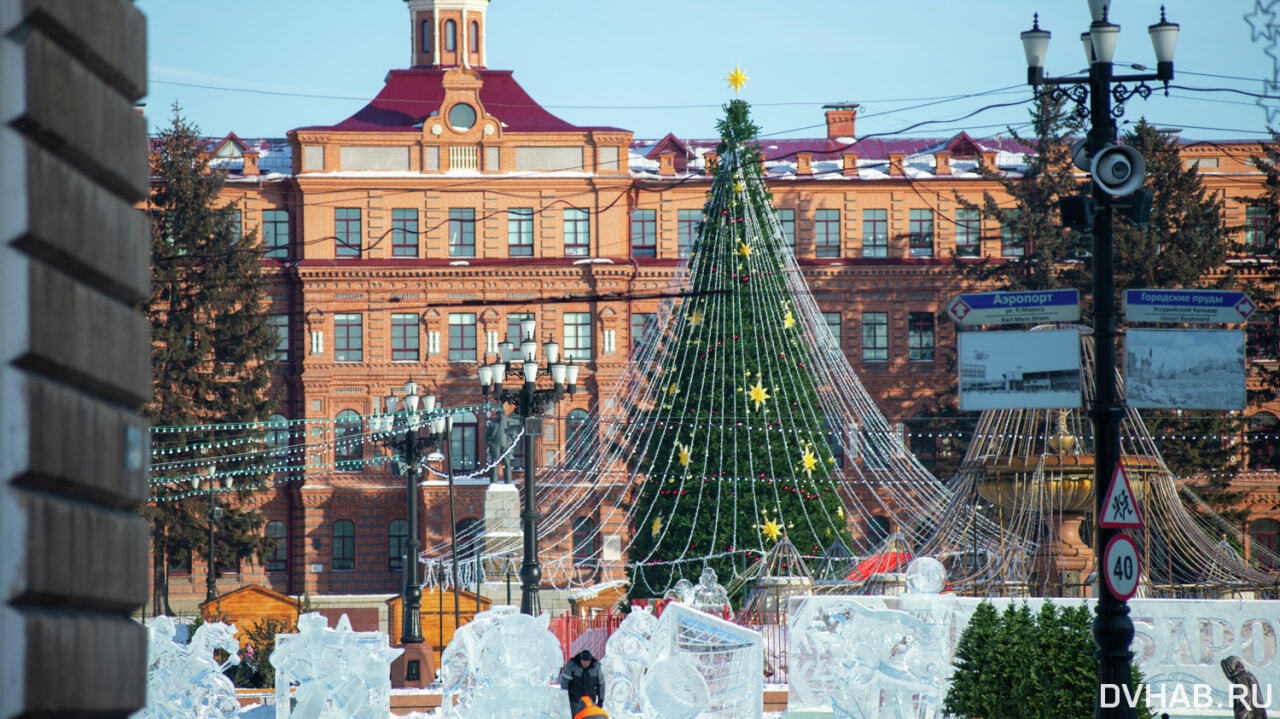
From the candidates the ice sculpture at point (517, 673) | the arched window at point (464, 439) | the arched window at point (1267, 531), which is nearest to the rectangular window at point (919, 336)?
the arched window at point (1267, 531)

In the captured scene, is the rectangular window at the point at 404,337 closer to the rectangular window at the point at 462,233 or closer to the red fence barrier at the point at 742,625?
the rectangular window at the point at 462,233

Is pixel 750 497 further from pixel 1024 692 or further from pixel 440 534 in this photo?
pixel 440 534

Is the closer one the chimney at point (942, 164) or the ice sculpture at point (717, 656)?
the ice sculpture at point (717, 656)

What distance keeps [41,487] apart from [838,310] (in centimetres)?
5267

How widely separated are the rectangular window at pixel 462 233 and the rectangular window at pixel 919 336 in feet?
50.5

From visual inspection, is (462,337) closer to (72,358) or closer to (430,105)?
(430,105)

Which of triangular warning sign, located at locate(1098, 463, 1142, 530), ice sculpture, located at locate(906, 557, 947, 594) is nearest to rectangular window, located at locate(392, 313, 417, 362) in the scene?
ice sculpture, located at locate(906, 557, 947, 594)

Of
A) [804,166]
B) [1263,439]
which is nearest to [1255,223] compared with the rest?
[1263,439]

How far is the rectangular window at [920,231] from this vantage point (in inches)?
2202

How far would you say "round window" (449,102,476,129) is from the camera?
175 ft

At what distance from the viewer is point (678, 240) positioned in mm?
56219

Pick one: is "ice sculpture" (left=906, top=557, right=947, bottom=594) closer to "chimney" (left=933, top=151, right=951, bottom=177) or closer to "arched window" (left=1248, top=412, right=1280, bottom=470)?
"arched window" (left=1248, top=412, right=1280, bottom=470)

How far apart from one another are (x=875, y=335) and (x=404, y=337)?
16.4 metres

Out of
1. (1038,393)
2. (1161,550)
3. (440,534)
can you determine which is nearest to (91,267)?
(1038,393)
